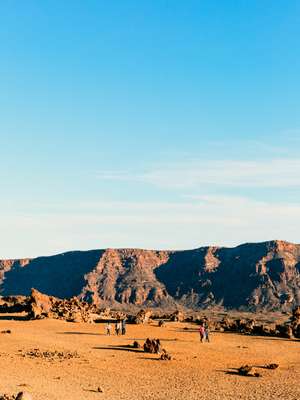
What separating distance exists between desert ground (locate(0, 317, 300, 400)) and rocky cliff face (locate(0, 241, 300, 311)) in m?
71.5

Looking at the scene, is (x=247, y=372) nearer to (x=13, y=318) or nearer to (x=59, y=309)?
(x=13, y=318)

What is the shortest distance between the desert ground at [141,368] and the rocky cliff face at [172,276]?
234ft

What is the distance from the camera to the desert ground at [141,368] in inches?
1200

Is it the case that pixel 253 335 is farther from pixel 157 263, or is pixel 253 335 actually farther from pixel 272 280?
pixel 157 263

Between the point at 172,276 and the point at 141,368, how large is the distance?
115 meters

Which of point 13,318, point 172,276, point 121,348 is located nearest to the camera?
point 121,348

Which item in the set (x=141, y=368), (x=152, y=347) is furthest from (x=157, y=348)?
(x=141, y=368)

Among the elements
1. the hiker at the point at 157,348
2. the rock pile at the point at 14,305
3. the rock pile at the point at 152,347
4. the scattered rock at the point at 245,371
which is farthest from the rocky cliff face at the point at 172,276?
the scattered rock at the point at 245,371

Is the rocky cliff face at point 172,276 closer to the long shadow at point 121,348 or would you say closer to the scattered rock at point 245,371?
the long shadow at point 121,348

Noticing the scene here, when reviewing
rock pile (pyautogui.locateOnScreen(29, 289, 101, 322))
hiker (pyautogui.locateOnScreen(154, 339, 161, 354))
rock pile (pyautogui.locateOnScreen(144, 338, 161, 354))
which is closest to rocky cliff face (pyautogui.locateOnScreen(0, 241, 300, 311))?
rock pile (pyautogui.locateOnScreen(29, 289, 101, 322))

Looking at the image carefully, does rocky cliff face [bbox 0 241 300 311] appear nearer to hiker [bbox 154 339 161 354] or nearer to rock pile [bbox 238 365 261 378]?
hiker [bbox 154 339 161 354]

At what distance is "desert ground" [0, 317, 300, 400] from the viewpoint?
30.5 metres

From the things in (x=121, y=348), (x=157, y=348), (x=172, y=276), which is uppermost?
(x=172, y=276)

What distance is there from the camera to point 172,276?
498 ft
